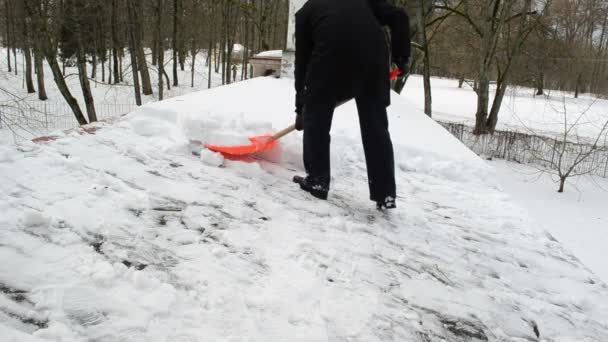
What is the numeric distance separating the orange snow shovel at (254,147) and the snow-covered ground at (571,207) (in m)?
5.85

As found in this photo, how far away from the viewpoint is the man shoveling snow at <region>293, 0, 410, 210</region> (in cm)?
250

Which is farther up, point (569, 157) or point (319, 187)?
point (319, 187)

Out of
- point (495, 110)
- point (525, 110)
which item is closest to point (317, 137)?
point (495, 110)

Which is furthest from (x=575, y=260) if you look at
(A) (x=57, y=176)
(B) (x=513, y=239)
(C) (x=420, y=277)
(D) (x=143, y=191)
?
(A) (x=57, y=176)

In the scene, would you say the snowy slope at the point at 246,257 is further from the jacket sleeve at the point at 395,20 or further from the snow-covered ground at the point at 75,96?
the snow-covered ground at the point at 75,96

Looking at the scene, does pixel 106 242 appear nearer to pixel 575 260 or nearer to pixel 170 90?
pixel 575 260

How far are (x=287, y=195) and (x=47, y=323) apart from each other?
5.18 feet

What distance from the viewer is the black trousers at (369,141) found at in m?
2.60

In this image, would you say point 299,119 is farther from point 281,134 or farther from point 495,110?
point 495,110

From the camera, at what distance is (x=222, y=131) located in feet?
10.9

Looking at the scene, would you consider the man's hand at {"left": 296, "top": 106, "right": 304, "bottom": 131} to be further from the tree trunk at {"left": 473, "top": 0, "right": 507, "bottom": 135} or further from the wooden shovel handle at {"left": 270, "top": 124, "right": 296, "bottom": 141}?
the tree trunk at {"left": 473, "top": 0, "right": 507, "bottom": 135}

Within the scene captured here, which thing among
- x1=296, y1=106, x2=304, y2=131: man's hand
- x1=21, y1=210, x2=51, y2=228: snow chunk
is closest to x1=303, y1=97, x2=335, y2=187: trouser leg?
x1=296, y1=106, x2=304, y2=131: man's hand

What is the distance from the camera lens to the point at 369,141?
262 centimetres

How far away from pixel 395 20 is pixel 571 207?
11198mm
